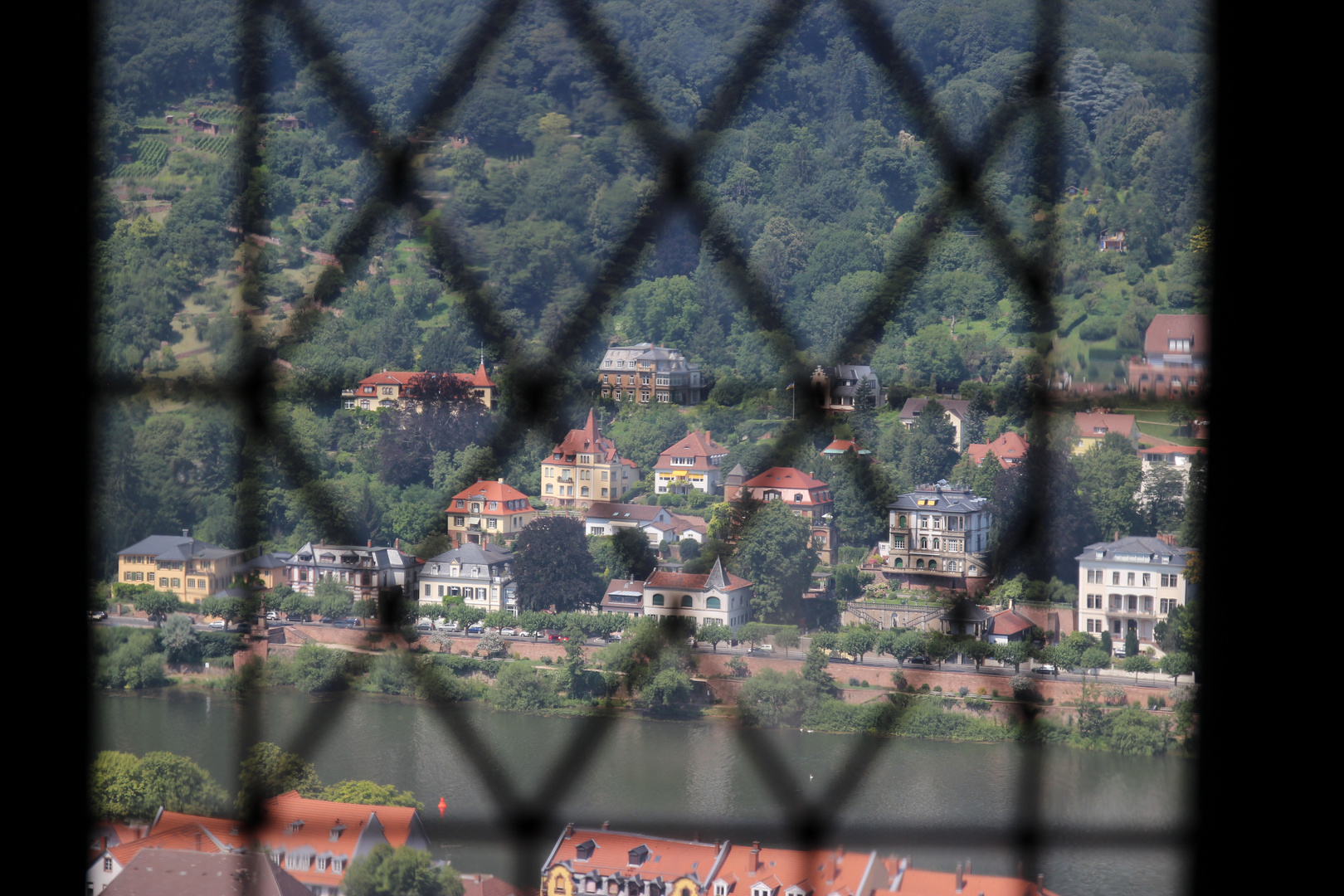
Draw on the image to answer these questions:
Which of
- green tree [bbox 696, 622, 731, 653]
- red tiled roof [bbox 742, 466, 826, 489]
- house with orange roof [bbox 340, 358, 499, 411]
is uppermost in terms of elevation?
house with orange roof [bbox 340, 358, 499, 411]

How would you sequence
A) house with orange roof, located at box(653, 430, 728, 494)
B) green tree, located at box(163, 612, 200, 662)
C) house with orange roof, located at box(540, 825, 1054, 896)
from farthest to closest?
green tree, located at box(163, 612, 200, 662), house with orange roof, located at box(653, 430, 728, 494), house with orange roof, located at box(540, 825, 1054, 896)

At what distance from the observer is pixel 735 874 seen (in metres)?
1.32

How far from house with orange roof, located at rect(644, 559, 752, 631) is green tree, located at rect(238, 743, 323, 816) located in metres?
0.52

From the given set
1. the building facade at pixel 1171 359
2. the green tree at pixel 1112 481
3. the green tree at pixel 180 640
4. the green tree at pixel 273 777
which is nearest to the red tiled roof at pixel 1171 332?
the building facade at pixel 1171 359

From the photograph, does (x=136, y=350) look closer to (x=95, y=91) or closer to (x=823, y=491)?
(x=95, y=91)

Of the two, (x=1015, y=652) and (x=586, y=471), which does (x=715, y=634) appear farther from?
(x=1015, y=652)

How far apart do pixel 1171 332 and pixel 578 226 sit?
77cm

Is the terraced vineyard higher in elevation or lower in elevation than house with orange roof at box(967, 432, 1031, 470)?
higher

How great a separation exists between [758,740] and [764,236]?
0.67 m

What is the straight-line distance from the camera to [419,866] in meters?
1.40

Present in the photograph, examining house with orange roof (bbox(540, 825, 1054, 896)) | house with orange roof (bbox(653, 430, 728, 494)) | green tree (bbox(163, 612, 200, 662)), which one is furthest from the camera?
green tree (bbox(163, 612, 200, 662))

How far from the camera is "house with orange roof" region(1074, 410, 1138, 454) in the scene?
54.4 inches

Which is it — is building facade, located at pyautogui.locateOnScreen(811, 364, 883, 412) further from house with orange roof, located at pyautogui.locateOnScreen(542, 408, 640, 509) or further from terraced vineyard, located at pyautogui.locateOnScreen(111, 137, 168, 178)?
terraced vineyard, located at pyautogui.locateOnScreen(111, 137, 168, 178)

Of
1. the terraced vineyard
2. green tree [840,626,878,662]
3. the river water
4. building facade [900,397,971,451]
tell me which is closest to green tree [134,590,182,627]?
the river water
